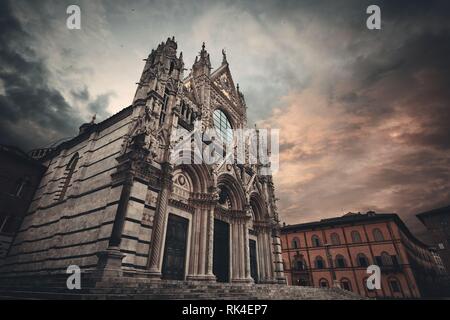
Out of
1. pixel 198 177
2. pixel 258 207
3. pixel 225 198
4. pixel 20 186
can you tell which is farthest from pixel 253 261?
pixel 20 186

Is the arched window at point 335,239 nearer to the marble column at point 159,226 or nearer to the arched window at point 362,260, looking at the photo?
the arched window at point 362,260

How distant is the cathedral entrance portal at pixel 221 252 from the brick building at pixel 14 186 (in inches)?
579

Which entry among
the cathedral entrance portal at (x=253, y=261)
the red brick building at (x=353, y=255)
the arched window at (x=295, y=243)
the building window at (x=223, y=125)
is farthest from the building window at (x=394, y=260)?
the building window at (x=223, y=125)

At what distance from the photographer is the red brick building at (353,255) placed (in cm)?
2984

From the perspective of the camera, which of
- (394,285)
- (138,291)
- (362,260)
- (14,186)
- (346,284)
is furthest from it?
(362,260)

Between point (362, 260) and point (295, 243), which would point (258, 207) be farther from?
point (362, 260)

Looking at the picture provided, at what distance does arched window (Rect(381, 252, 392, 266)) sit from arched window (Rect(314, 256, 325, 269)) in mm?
7802

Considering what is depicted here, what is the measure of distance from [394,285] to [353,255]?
545 cm

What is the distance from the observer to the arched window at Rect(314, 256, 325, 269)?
114ft

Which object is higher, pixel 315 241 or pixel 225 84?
pixel 225 84

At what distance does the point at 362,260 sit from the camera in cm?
3244

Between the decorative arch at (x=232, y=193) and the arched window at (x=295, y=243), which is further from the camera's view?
the arched window at (x=295, y=243)
